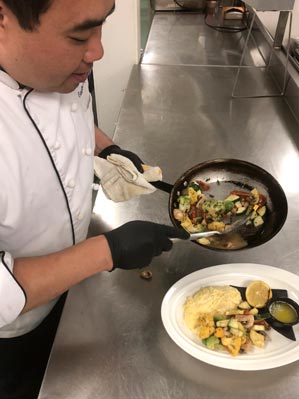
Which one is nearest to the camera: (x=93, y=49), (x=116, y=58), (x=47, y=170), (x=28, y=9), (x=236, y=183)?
(x=28, y=9)

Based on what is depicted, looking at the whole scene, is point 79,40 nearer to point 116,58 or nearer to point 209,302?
point 209,302

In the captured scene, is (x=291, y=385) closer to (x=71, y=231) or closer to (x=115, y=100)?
(x=71, y=231)

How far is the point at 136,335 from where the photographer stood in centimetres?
75

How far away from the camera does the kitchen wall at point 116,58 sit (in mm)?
1631

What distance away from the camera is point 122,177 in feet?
3.22

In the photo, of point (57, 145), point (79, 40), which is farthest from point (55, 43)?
point (57, 145)

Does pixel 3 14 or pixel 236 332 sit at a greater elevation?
pixel 3 14

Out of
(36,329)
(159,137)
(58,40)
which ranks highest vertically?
(58,40)

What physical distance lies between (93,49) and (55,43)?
80 mm

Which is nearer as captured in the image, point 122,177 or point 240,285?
point 240,285

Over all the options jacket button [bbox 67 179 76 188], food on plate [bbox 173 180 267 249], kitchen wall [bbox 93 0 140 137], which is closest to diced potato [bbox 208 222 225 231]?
food on plate [bbox 173 180 267 249]

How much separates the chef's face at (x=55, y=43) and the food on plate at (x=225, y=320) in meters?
0.49

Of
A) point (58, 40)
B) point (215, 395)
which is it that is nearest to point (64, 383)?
point (215, 395)

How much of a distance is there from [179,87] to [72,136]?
959 millimetres
